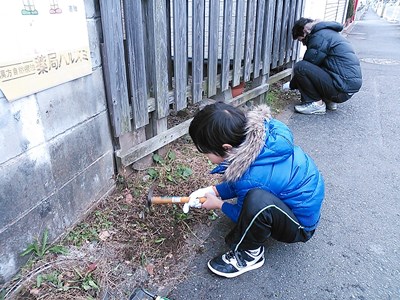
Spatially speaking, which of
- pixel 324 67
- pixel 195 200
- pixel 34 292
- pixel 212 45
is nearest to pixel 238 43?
pixel 212 45

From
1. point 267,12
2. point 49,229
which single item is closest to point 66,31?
point 49,229

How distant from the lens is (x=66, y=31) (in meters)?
1.77

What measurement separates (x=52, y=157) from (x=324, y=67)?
12.8 feet

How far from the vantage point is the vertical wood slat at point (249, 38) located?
3.66 metres

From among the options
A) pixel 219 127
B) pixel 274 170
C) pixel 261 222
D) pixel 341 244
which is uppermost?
pixel 219 127

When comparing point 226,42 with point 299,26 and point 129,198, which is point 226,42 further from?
point 129,198

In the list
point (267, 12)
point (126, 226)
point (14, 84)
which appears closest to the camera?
point (14, 84)

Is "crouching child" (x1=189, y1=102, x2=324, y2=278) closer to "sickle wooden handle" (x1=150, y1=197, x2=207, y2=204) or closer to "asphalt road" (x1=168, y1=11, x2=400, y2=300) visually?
"asphalt road" (x1=168, y1=11, x2=400, y2=300)

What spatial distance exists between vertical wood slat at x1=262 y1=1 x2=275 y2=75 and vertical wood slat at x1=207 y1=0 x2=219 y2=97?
3.97 ft

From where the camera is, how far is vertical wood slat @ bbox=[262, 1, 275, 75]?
407 centimetres

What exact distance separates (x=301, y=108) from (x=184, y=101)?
238 cm

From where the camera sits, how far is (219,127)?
5.61 feet

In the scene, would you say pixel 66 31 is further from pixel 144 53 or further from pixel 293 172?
pixel 293 172

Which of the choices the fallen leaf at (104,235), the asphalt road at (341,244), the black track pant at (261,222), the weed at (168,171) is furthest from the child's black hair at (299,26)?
the fallen leaf at (104,235)
